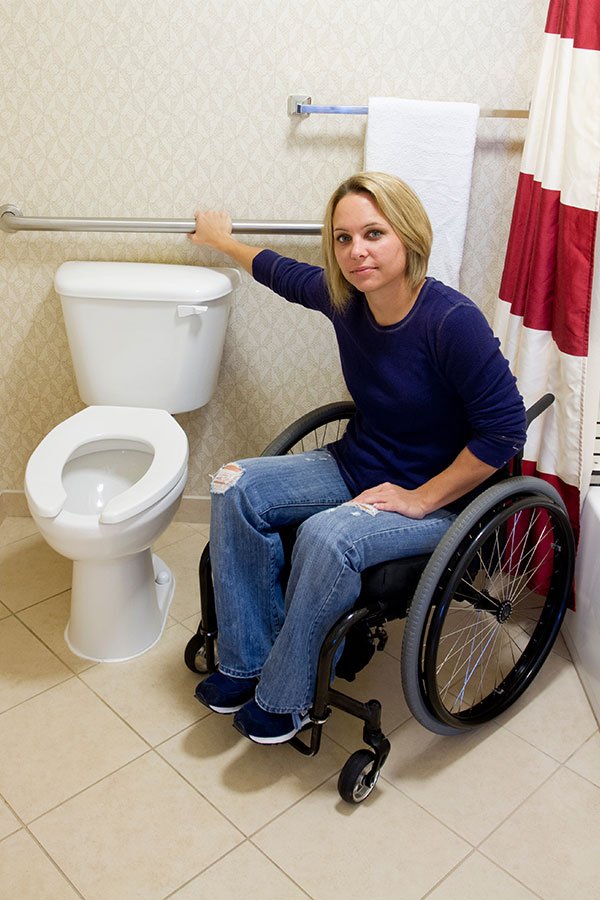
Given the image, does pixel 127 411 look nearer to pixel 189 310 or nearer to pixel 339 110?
pixel 189 310

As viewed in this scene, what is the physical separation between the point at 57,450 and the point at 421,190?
920 millimetres

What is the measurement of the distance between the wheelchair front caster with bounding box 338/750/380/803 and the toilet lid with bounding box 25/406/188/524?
0.57 meters

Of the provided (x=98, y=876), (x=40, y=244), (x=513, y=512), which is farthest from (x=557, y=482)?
(x=40, y=244)

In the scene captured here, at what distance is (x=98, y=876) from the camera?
4.18 feet

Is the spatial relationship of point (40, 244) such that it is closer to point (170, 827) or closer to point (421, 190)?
point (421, 190)

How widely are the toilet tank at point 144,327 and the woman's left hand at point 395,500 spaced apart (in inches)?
23.4

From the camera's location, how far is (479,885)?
50.8 inches

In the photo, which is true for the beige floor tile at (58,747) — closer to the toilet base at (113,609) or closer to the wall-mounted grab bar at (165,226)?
the toilet base at (113,609)

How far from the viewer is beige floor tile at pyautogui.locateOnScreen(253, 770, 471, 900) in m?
1.29

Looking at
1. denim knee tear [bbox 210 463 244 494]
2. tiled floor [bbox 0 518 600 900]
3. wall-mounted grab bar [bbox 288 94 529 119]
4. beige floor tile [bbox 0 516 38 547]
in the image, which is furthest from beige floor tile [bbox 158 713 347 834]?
wall-mounted grab bar [bbox 288 94 529 119]

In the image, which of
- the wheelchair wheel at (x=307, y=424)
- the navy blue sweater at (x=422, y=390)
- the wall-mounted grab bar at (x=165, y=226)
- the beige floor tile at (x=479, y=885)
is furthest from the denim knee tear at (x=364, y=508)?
the wall-mounted grab bar at (x=165, y=226)

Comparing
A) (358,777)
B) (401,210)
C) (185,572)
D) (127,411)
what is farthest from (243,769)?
(401,210)

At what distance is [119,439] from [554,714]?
1.04m

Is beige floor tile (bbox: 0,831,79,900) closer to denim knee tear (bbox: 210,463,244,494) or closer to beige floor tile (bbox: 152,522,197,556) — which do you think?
denim knee tear (bbox: 210,463,244,494)
